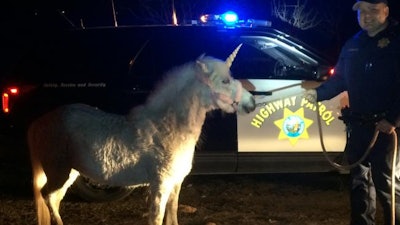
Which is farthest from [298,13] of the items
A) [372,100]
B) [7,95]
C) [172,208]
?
[172,208]

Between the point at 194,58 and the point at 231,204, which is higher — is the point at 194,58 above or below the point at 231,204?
above

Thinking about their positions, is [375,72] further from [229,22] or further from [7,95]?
[7,95]

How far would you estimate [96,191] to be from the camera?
559 centimetres

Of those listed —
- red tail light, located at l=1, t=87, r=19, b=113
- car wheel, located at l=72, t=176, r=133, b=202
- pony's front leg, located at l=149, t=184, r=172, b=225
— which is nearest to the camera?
pony's front leg, located at l=149, t=184, r=172, b=225

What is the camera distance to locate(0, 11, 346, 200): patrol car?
5.34 metres

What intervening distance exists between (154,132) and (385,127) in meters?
1.63

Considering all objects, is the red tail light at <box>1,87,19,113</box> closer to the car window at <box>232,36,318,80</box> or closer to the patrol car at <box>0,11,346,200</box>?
the patrol car at <box>0,11,346,200</box>

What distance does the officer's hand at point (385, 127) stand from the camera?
149 inches

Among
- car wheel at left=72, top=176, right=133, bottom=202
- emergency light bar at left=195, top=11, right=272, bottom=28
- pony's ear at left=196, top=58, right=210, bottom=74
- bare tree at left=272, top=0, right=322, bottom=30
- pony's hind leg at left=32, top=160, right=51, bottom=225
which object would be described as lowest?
car wheel at left=72, top=176, right=133, bottom=202

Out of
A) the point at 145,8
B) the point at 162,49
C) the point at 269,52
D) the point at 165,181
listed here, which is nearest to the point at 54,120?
the point at 165,181

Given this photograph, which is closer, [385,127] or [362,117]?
[385,127]

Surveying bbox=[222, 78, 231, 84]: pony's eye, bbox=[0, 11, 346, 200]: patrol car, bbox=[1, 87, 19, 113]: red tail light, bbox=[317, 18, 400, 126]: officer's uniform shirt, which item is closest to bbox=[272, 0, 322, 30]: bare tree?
bbox=[0, 11, 346, 200]: patrol car

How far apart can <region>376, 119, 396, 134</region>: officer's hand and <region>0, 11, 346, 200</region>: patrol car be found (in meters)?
1.45

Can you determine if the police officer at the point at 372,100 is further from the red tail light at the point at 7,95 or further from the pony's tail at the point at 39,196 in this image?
the red tail light at the point at 7,95
